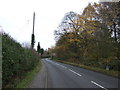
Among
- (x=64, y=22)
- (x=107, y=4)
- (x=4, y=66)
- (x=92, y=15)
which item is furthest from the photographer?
(x=64, y=22)

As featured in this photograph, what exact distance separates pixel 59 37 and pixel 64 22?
687cm

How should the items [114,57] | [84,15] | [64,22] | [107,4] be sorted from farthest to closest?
1. [64,22]
2. [84,15]
3. [107,4]
4. [114,57]

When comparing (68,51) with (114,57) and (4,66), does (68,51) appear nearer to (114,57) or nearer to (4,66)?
(114,57)

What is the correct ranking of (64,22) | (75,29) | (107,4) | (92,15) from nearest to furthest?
1. (107,4)
2. (92,15)
3. (75,29)
4. (64,22)

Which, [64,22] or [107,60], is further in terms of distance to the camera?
[64,22]

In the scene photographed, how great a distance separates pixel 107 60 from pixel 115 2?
824cm

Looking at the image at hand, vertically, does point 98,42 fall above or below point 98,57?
above

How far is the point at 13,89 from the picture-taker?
836 centimetres

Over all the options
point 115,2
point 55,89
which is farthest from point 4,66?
point 115,2

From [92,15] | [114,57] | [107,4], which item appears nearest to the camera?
[114,57]

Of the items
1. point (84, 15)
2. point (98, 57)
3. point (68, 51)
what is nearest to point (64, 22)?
point (68, 51)

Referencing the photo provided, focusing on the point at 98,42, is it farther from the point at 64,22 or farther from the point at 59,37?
the point at 59,37

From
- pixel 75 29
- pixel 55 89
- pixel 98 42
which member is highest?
pixel 75 29

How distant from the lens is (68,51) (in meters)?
55.3
